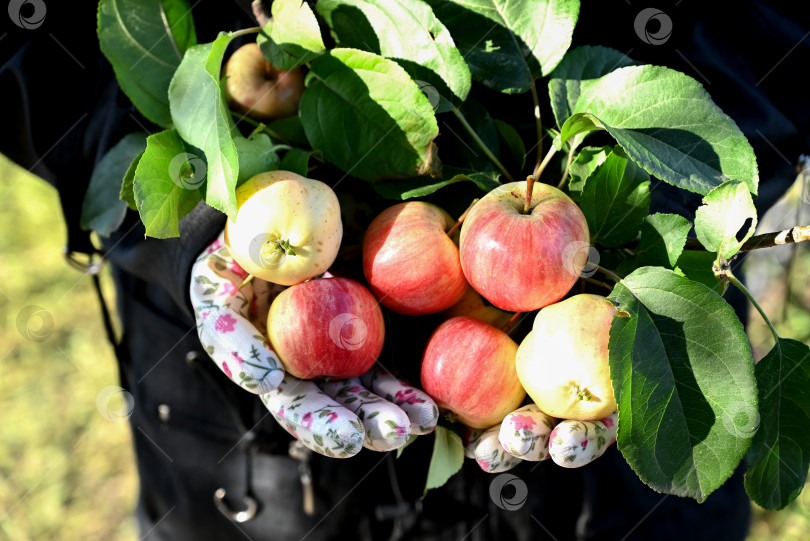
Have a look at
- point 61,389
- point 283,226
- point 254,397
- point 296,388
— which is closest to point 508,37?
point 283,226

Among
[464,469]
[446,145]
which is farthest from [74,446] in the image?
[446,145]

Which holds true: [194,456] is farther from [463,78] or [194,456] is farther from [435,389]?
[463,78]

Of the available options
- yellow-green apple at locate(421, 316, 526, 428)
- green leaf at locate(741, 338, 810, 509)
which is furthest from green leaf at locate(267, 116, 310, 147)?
green leaf at locate(741, 338, 810, 509)

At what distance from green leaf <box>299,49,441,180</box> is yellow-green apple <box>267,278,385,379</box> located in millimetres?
116

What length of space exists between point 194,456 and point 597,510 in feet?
1.81

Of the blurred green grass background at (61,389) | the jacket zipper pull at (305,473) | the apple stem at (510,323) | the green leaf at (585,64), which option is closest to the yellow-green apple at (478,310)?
the apple stem at (510,323)

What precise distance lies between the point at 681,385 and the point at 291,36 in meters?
0.45

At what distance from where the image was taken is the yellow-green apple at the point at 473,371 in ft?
2.00

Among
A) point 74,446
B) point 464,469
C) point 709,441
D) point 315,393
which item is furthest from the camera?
point 74,446

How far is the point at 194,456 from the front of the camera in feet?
3.16

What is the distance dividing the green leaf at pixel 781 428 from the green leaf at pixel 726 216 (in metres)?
0.11

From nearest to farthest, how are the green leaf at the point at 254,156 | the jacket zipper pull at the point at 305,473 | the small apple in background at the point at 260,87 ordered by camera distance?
the green leaf at the point at 254,156 → the small apple in background at the point at 260,87 → the jacket zipper pull at the point at 305,473

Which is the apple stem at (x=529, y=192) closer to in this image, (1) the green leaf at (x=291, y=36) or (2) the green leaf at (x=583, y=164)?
(2) the green leaf at (x=583, y=164)

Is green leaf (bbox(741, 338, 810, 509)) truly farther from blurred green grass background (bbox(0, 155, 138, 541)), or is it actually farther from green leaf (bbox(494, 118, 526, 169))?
blurred green grass background (bbox(0, 155, 138, 541))
